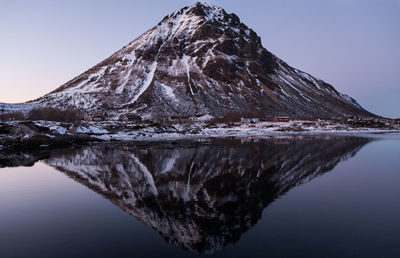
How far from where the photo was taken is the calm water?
32.9 ft

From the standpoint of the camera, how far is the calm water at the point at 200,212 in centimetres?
1002

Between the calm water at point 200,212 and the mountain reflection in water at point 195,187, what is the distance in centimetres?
6

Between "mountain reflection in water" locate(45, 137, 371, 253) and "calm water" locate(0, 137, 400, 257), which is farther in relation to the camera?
"mountain reflection in water" locate(45, 137, 371, 253)

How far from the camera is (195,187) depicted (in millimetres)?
18391

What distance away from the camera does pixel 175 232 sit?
11.4 metres

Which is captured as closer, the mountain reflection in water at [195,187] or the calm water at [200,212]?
the calm water at [200,212]

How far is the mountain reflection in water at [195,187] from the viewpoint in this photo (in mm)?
11727

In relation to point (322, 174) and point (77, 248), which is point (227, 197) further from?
point (322, 174)

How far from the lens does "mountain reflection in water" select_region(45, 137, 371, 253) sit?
11727 millimetres

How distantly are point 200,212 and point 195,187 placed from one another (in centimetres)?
483

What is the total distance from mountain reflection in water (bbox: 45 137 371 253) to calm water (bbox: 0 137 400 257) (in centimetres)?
6

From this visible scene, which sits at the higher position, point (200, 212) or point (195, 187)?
point (200, 212)

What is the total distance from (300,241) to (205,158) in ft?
69.0

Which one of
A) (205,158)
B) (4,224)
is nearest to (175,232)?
(4,224)
